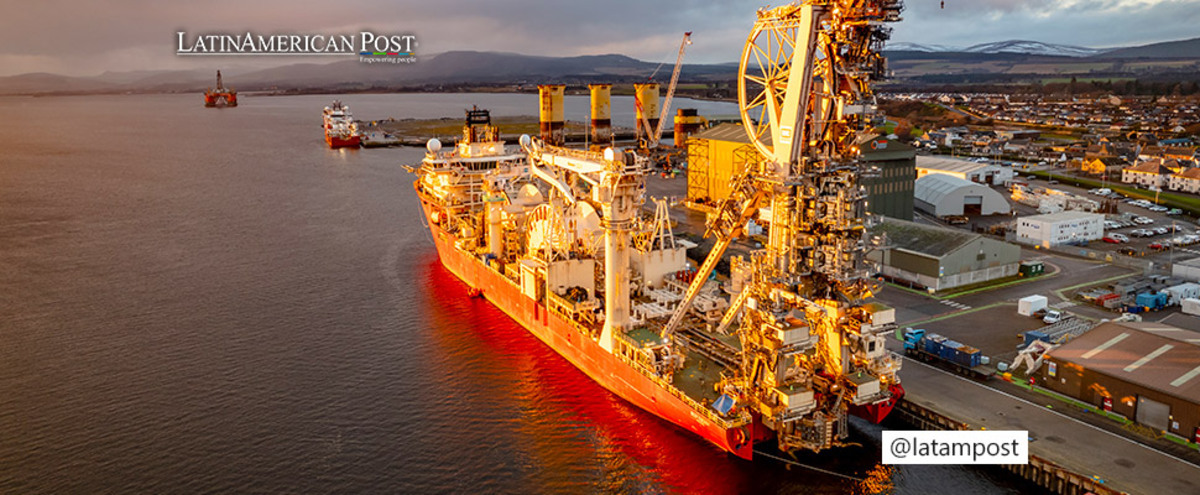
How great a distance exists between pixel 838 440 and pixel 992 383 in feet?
28.7

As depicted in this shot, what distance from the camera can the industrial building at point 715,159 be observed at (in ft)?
250

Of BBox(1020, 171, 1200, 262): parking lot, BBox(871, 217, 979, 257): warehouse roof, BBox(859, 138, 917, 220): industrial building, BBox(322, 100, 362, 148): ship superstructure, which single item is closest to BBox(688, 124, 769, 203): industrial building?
BBox(859, 138, 917, 220): industrial building

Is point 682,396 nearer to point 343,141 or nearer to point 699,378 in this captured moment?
point 699,378

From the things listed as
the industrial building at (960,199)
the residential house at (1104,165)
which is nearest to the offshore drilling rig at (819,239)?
the industrial building at (960,199)

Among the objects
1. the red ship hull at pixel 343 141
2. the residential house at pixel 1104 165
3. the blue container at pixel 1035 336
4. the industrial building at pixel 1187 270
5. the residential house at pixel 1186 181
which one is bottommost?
the blue container at pixel 1035 336

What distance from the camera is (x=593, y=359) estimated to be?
121 ft

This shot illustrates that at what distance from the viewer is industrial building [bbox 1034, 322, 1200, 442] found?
28.1m

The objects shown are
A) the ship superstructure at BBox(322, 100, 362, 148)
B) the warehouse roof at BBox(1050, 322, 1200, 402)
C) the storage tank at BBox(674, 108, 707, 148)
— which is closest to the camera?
the warehouse roof at BBox(1050, 322, 1200, 402)

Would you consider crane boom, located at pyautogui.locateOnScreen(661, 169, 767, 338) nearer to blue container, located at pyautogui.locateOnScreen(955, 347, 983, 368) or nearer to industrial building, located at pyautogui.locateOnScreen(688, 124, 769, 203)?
blue container, located at pyautogui.locateOnScreen(955, 347, 983, 368)

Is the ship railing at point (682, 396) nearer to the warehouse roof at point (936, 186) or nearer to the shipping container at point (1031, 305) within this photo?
the shipping container at point (1031, 305)

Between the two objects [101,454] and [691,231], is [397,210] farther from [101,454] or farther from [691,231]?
[101,454]

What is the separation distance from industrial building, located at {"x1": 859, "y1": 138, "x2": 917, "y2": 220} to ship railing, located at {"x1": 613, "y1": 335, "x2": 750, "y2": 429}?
41222 mm

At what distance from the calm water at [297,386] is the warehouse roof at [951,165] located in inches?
2372

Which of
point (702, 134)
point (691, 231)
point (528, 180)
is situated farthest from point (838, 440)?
point (702, 134)
